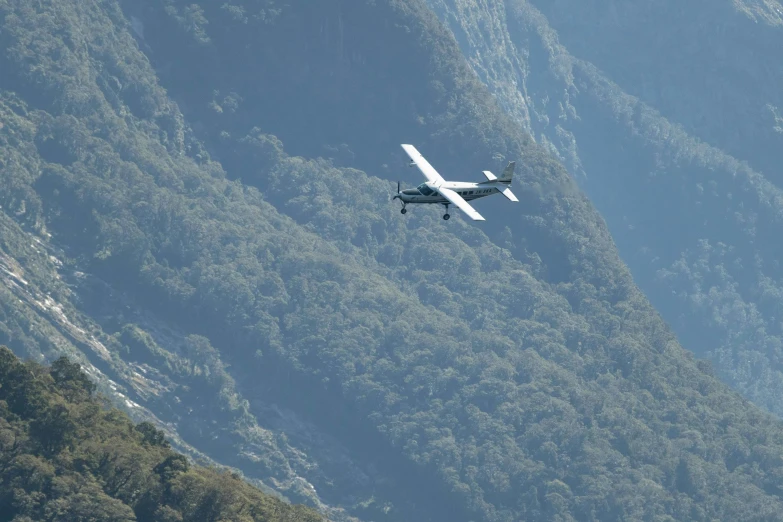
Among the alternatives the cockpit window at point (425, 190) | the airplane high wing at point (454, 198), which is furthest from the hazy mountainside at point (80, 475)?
the airplane high wing at point (454, 198)

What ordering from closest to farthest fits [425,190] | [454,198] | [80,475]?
1. [80,475]
2. [454,198]
3. [425,190]

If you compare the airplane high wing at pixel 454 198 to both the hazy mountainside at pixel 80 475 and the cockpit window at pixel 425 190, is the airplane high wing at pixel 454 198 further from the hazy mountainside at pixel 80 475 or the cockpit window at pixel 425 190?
the hazy mountainside at pixel 80 475

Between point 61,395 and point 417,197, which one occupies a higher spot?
point 417,197

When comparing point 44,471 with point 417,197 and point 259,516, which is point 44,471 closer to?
point 259,516

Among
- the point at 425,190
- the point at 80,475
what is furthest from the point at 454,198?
the point at 80,475

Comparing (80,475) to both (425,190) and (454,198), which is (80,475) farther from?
(454,198)

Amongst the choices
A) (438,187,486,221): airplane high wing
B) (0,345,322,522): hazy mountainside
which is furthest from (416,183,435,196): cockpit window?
(0,345,322,522): hazy mountainside

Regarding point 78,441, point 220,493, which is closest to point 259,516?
point 220,493

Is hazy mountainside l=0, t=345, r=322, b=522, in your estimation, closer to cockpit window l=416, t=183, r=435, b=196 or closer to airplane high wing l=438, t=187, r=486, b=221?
cockpit window l=416, t=183, r=435, b=196

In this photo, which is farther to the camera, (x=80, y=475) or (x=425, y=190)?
(x=425, y=190)
